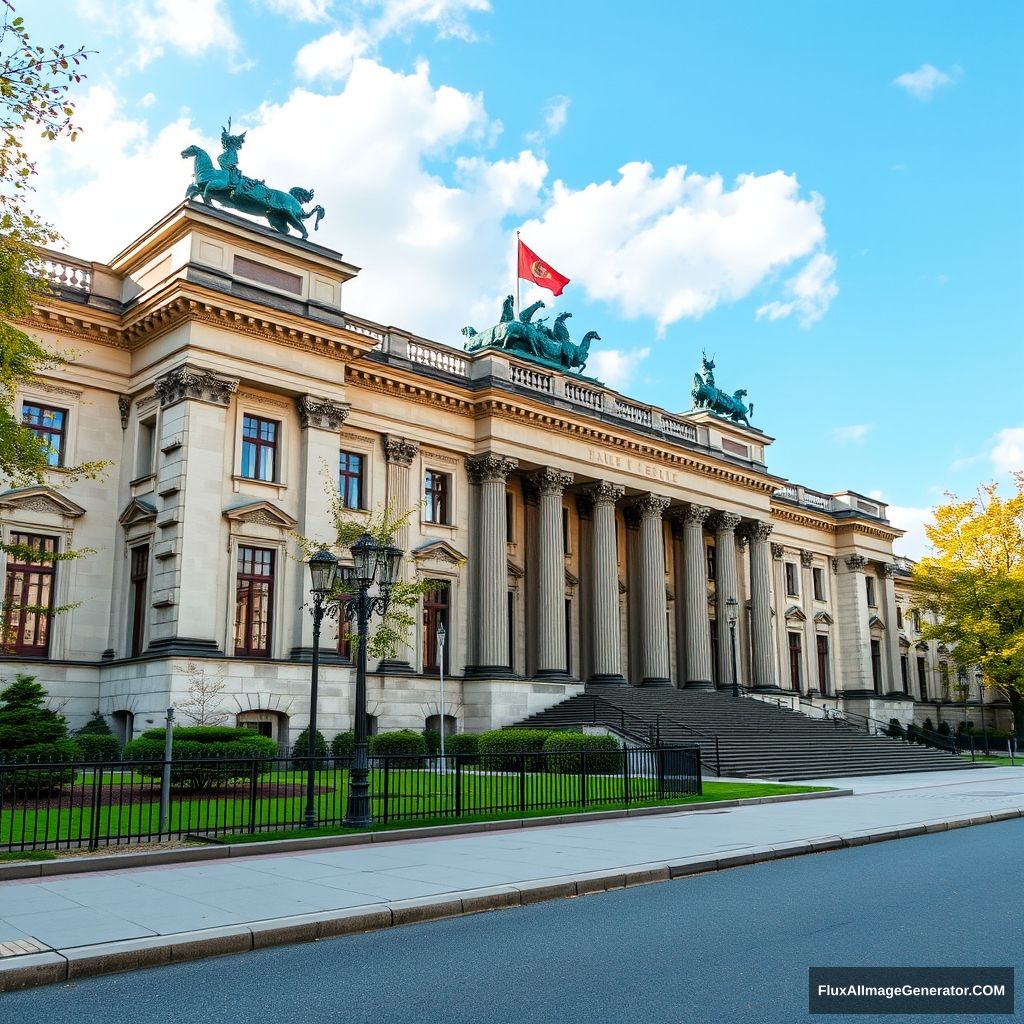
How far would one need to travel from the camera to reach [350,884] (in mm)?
11828

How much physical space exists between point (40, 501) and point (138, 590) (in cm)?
394

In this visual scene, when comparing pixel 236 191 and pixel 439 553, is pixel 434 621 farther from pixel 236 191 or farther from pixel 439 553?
pixel 236 191

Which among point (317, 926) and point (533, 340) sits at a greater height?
point (533, 340)

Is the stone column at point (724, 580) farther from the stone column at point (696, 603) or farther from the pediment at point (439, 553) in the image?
the pediment at point (439, 553)

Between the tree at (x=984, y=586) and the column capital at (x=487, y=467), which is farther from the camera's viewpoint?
the tree at (x=984, y=586)

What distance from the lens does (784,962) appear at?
26.8ft

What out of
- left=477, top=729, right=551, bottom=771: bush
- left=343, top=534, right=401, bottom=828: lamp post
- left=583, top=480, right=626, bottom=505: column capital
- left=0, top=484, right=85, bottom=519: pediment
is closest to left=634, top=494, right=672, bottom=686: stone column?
left=583, top=480, right=626, bottom=505: column capital

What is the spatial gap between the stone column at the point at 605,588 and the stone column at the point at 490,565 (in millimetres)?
4989

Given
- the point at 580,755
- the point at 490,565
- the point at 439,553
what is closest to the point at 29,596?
the point at 439,553

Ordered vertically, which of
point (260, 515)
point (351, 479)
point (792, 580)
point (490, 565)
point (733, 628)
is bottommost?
point (733, 628)

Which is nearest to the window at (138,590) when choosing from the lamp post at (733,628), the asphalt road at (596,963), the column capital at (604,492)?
the column capital at (604,492)

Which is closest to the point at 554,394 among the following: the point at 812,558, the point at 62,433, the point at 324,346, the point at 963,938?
the point at 324,346

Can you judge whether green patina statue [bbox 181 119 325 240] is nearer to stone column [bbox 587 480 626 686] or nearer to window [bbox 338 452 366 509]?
window [bbox 338 452 366 509]

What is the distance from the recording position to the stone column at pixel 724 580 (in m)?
50.1
